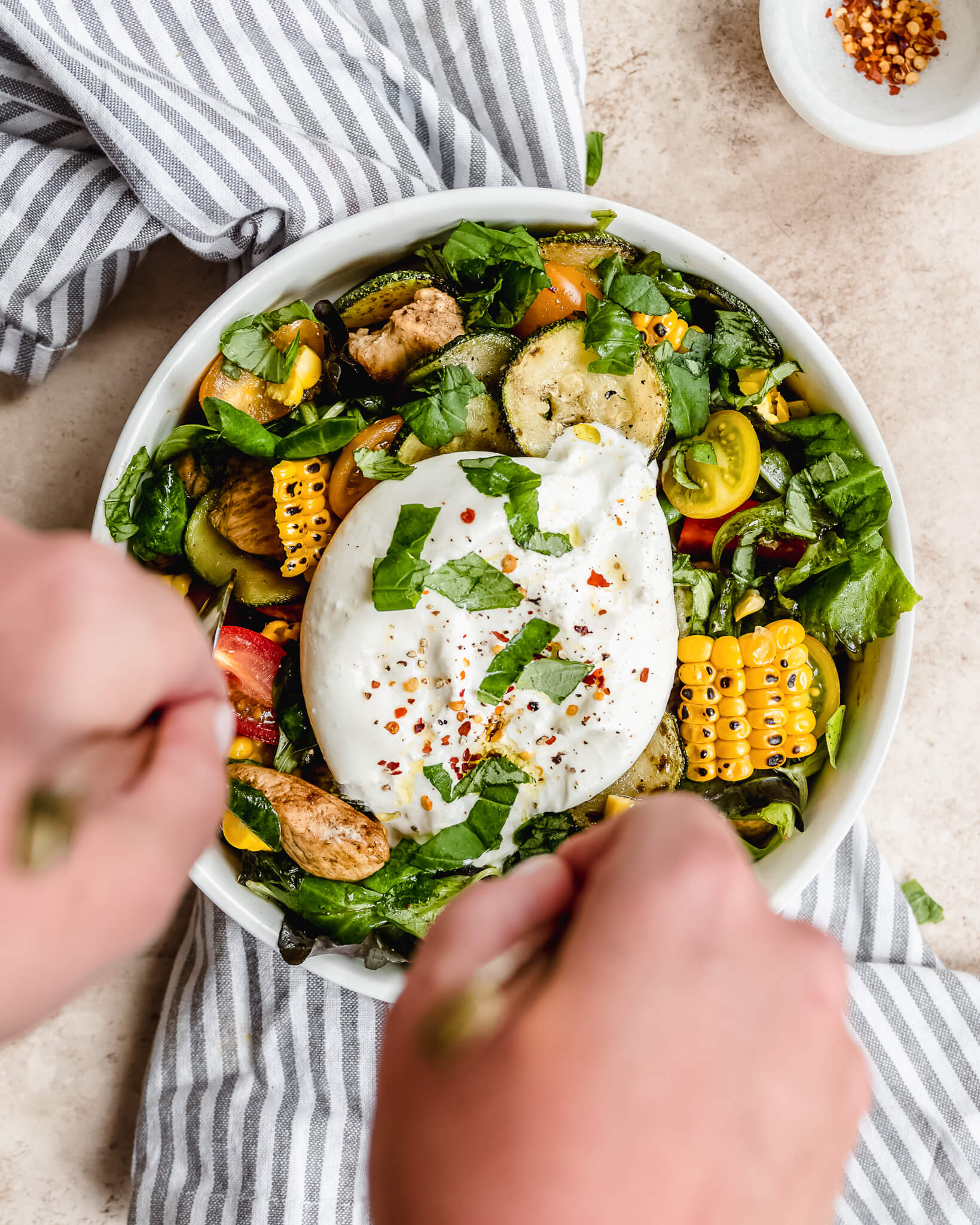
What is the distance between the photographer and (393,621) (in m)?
1.75

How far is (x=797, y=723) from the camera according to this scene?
76.2 inches

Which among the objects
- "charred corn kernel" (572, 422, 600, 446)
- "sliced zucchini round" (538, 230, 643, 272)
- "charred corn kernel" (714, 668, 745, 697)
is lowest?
"charred corn kernel" (714, 668, 745, 697)

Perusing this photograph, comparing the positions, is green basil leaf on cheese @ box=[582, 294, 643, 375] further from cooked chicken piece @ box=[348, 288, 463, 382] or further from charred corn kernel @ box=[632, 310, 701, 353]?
cooked chicken piece @ box=[348, 288, 463, 382]

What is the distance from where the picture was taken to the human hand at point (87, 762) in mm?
566

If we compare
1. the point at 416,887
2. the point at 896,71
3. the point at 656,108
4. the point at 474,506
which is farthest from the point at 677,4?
the point at 416,887

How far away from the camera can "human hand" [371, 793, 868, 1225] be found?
55 cm

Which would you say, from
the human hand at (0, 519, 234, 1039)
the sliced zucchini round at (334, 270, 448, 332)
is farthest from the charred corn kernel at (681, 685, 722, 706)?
the human hand at (0, 519, 234, 1039)

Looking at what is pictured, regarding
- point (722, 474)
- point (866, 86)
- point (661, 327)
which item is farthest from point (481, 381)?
point (866, 86)

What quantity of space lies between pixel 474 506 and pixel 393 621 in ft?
0.83

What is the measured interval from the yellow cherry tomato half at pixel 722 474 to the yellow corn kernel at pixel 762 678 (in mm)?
321

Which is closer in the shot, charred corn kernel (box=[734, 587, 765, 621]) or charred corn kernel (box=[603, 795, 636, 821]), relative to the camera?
charred corn kernel (box=[603, 795, 636, 821])

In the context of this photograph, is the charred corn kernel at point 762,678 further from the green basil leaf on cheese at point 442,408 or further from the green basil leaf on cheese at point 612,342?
the green basil leaf on cheese at point 442,408

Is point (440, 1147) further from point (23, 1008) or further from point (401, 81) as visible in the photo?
point (401, 81)

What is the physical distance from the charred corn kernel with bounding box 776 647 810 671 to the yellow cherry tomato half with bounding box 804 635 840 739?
7 centimetres
